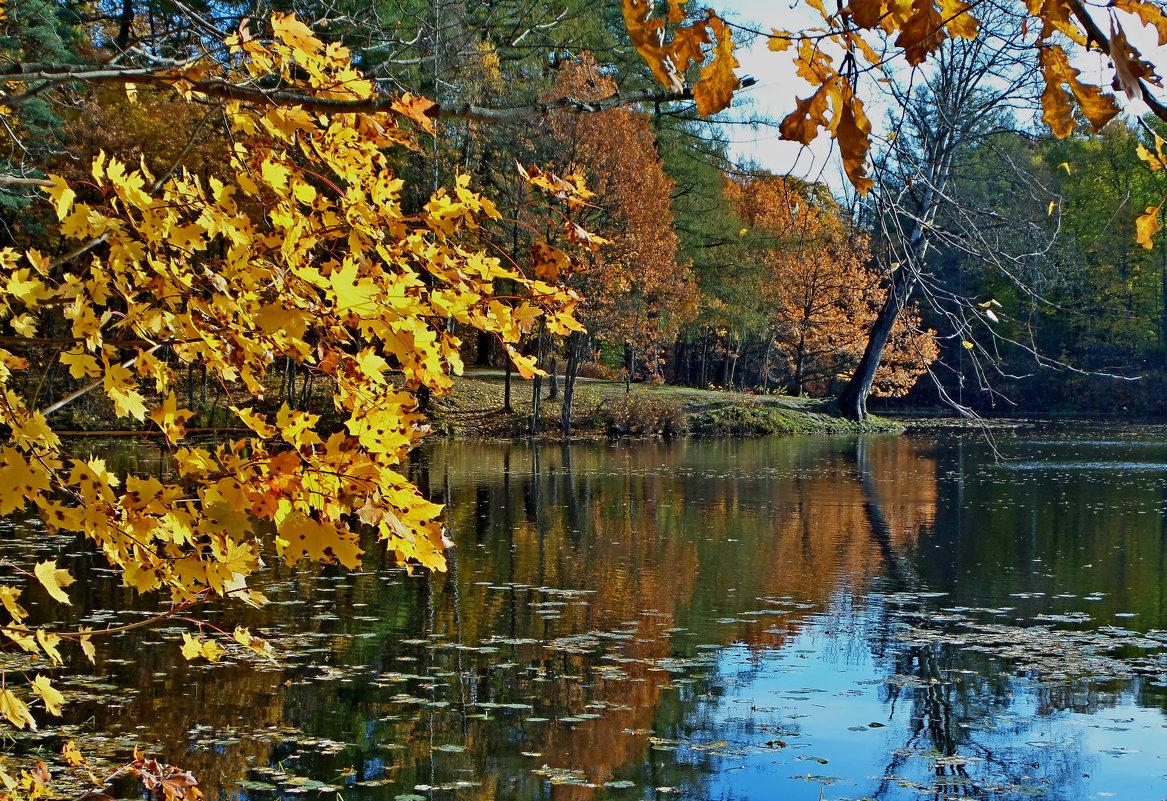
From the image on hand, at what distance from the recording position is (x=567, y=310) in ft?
8.76

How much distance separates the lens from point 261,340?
7.55 ft

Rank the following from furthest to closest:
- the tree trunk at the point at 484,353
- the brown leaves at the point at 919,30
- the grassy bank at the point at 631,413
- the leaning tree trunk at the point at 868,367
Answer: the tree trunk at the point at 484,353
the grassy bank at the point at 631,413
the leaning tree trunk at the point at 868,367
the brown leaves at the point at 919,30

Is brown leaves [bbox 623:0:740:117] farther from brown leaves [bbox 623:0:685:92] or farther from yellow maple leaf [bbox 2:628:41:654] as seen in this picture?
yellow maple leaf [bbox 2:628:41:654]

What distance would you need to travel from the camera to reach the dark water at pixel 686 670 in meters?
4.81

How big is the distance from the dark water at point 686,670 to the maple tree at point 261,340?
8.62 feet

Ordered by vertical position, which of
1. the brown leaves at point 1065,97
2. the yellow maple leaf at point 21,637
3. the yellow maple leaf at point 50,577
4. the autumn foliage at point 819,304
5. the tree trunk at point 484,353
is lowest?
the yellow maple leaf at point 21,637

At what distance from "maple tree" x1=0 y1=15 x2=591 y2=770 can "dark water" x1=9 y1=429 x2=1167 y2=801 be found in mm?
2629

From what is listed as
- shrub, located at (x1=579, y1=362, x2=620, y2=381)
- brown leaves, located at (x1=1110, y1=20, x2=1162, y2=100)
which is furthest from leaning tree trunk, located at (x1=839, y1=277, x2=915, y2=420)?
brown leaves, located at (x1=1110, y1=20, x2=1162, y2=100)

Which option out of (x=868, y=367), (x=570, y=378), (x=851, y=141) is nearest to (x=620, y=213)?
(x=570, y=378)

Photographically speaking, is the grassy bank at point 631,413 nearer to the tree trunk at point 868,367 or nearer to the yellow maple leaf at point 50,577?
the tree trunk at point 868,367

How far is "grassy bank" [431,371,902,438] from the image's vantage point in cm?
2659

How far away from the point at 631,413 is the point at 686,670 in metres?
20.9

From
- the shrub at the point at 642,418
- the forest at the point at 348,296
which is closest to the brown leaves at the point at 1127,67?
the forest at the point at 348,296

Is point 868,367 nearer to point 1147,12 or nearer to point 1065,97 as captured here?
point 1065,97
